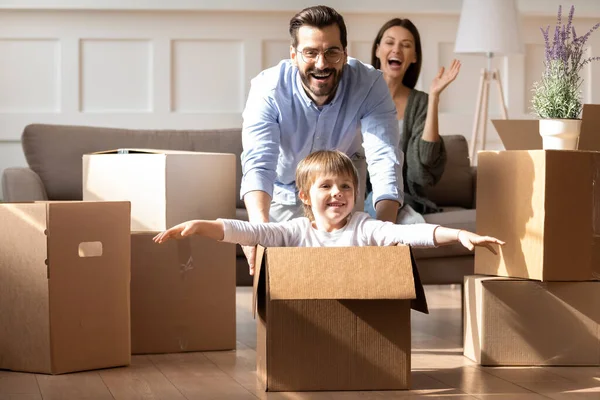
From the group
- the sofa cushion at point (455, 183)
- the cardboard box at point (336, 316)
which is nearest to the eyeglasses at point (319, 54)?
the cardboard box at point (336, 316)

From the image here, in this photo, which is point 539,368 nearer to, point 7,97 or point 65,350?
point 65,350

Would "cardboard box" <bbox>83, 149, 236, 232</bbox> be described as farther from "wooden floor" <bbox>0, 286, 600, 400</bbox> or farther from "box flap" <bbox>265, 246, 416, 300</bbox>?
"box flap" <bbox>265, 246, 416, 300</bbox>

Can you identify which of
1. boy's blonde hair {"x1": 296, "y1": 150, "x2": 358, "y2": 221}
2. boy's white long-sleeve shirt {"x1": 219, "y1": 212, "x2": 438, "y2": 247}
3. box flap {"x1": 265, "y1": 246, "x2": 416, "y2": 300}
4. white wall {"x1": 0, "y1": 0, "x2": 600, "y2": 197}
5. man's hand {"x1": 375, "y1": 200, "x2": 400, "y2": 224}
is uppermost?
white wall {"x1": 0, "y1": 0, "x2": 600, "y2": 197}

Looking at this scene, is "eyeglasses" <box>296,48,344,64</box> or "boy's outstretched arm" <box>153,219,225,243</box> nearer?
"boy's outstretched arm" <box>153,219,225,243</box>

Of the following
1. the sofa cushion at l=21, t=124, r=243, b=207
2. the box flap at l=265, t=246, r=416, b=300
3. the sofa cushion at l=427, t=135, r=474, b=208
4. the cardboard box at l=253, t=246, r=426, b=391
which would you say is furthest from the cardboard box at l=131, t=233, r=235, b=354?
the sofa cushion at l=427, t=135, r=474, b=208

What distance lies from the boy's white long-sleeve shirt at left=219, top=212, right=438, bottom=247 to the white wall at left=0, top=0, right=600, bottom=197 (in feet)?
8.68

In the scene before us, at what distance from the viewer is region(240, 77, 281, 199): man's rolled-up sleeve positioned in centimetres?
269

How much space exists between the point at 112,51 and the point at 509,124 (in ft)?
8.69

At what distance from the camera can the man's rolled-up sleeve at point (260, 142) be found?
269cm

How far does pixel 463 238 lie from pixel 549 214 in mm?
392

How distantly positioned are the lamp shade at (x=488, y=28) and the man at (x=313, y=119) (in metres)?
1.99

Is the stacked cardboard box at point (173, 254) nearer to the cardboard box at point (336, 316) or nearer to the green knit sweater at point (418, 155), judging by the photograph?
the cardboard box at point (336, 316)

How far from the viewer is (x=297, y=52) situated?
2.72 metres

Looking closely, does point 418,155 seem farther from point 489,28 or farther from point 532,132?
point 489,28
